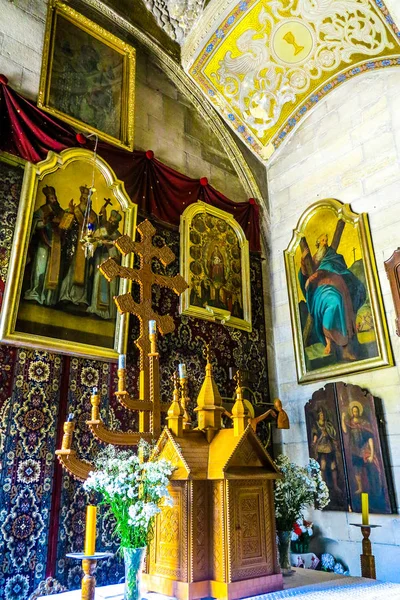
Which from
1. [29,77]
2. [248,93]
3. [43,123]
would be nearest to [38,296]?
[43,123]

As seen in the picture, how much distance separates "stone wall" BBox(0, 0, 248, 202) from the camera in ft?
20.3

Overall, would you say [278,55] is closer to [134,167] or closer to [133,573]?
[134,167]

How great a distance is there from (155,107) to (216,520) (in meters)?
6.35

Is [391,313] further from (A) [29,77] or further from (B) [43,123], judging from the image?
(A) [29,77]

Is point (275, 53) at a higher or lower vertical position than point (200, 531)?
higher

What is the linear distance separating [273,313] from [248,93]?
143 inches

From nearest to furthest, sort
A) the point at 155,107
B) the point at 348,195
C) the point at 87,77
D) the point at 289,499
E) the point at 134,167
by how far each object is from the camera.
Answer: the point at 289,499 → the point at 134,167 → the point at 87,77 → the point at 348,195 → the point at 155,107

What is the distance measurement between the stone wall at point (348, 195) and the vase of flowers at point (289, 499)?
1965 mm

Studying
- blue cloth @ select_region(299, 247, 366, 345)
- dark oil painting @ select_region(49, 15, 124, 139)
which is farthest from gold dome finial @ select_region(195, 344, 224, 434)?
dark oil painting @ select_region(49, 15, 124, 139)

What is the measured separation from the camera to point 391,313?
241 inches

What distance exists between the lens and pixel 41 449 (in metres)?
4.92

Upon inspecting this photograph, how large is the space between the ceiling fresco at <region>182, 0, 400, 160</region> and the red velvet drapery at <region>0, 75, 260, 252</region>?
150 centimetres

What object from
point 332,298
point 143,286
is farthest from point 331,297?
point 143,286

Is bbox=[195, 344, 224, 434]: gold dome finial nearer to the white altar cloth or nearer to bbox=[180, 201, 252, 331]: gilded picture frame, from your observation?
the white altar cloth
